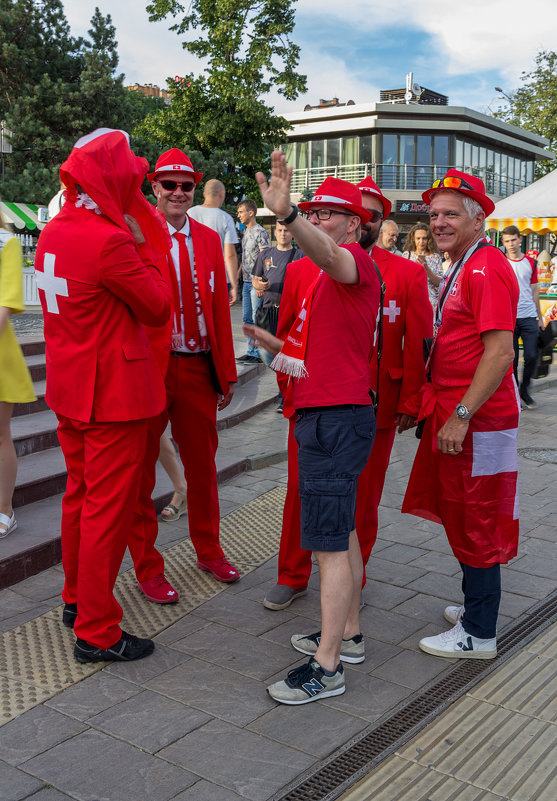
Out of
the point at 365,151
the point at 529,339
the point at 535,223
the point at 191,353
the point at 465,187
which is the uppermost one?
the point at 365,151

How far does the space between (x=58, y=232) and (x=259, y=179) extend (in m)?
0.98

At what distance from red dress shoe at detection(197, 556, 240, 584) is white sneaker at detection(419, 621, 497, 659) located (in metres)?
1.18

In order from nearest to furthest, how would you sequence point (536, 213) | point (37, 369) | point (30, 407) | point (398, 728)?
point (398, 728), point (30, 407), point (37, 369), point (536, 213)

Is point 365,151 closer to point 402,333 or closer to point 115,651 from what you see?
point 402,333

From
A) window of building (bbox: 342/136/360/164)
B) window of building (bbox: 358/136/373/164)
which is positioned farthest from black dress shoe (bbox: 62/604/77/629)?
window of building (bbox: 342/136/360/164)

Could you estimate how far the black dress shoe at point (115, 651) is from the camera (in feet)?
11.3

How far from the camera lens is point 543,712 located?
3.09 m

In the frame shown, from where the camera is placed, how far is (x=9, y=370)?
14.3 feet

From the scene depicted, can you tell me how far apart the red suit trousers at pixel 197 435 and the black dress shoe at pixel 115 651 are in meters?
0.95

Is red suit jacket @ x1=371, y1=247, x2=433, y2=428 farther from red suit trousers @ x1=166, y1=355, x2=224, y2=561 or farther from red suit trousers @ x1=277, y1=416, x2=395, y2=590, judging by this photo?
red suit trousers @ x1=166, y1=355, x2=224, y2=561

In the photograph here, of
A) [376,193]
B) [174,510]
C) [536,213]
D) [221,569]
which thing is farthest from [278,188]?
[536,213]

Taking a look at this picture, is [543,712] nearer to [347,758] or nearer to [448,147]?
[347,758]

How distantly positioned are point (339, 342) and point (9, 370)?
211cm

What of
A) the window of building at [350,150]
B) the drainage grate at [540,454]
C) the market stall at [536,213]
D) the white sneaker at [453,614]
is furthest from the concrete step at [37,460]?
the window of building at [350,150]
